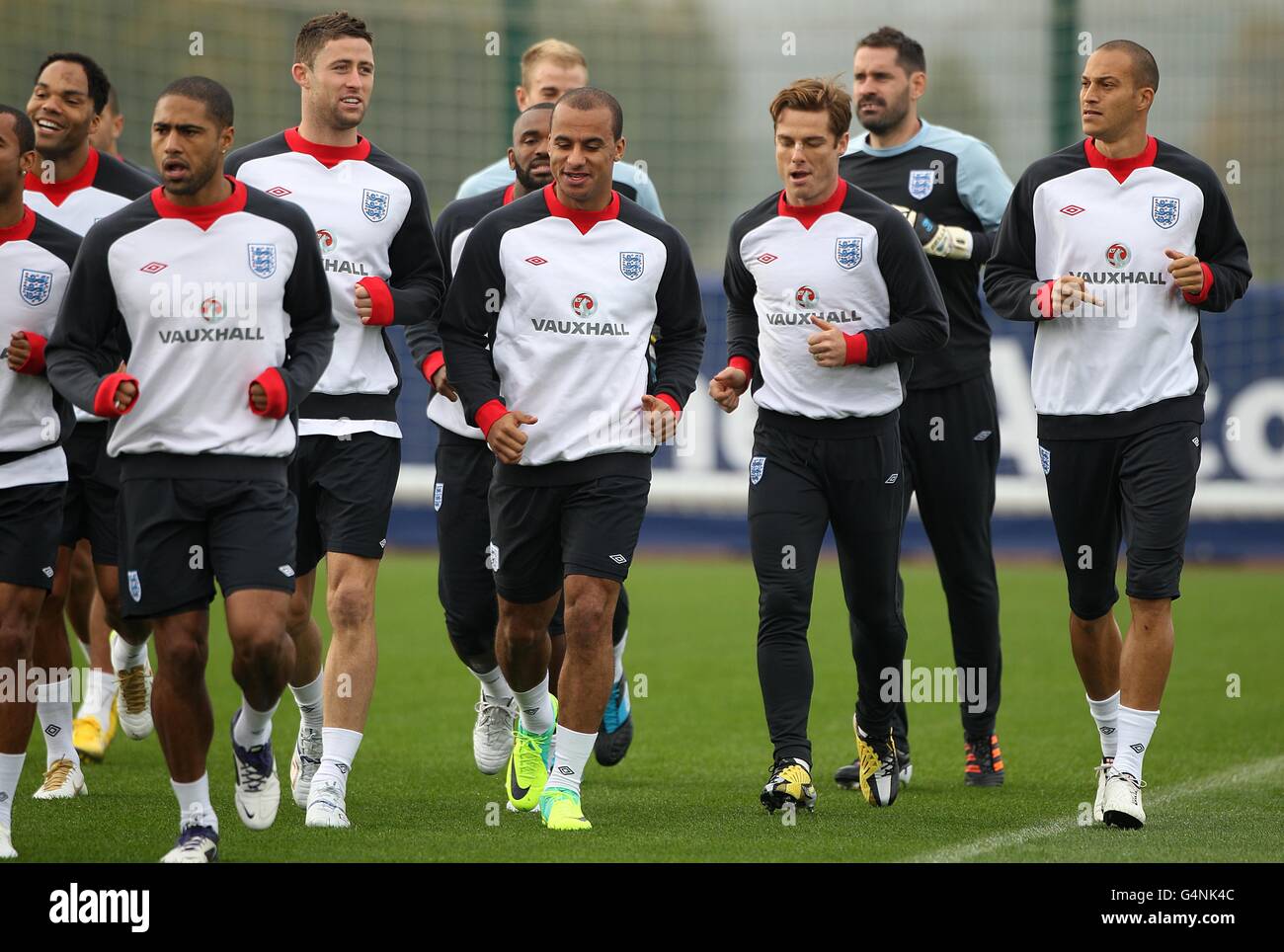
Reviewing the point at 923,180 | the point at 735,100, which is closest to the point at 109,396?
the point at 923,180

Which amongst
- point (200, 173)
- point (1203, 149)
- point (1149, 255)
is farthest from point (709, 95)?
point (200, 173)

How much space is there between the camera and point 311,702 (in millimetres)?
7281

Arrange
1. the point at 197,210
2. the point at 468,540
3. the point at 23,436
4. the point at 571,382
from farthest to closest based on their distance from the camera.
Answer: the point at 468,540 → the point at 571,382 → the point at 23,436 → the point at 197,210

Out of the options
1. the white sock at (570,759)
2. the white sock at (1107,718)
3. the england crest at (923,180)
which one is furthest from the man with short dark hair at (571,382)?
the white sock at (1107,718)

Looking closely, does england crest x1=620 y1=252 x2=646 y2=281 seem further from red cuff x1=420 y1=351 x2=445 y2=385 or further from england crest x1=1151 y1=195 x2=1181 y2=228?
england crest x1=1151 y1=195 x2=1181 y2=228

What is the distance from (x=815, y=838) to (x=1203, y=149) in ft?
44.0

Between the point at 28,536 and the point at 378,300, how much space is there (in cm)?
154

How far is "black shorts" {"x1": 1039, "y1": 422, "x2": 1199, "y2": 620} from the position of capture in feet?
22.2

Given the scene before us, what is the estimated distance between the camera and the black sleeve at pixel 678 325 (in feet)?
22.4

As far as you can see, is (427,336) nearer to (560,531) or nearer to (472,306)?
(472,306)

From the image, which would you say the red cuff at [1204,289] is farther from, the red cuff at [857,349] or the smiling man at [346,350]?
the smiling man at [346,350]

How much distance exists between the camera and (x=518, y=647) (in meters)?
6.94

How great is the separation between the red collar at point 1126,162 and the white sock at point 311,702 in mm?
3621

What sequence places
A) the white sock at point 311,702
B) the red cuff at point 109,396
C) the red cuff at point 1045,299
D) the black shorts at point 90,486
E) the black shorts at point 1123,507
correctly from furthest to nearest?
the black shorts at point 90,486 → the white sock at point 311,702 → the red cuff at point 1045,299 → the black shorts at point 1123,507 → the red cuff at point 109,396
